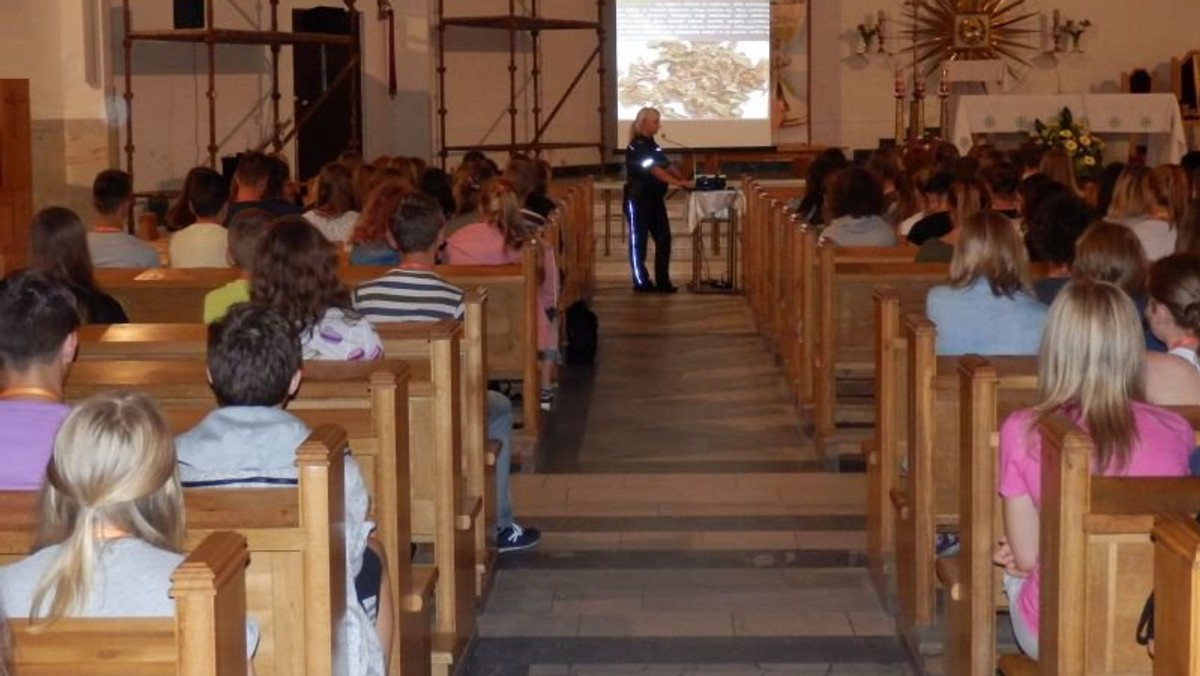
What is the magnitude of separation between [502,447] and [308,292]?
4.89 feet

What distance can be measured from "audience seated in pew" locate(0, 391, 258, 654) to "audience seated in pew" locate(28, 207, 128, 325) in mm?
2883

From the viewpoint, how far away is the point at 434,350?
5.13m

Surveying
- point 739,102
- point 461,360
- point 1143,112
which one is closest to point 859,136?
point 739,102

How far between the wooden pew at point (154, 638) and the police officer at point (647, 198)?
429 inches

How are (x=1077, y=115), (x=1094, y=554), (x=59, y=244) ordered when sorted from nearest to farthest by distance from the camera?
1. (x=1094, y=554)
2. (x=59, y=244)
3. (x=1077, y=115)

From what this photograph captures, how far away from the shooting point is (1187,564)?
2.56 m

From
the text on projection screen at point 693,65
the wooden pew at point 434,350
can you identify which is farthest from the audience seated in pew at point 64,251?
the text on projection screen at point 693,65

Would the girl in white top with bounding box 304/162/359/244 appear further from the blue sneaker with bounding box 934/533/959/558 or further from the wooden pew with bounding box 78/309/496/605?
the blue sneaker with bounding box 934/533/959/558

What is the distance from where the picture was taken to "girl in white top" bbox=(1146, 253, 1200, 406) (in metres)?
4.32

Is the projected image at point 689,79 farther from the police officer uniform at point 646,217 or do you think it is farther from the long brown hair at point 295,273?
the long brown hair at point 295,273

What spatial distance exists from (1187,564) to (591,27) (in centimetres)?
1462

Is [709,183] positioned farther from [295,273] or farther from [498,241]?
[295,273]

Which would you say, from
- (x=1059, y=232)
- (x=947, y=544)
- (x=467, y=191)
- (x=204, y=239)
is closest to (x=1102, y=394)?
(x=947, y=544)

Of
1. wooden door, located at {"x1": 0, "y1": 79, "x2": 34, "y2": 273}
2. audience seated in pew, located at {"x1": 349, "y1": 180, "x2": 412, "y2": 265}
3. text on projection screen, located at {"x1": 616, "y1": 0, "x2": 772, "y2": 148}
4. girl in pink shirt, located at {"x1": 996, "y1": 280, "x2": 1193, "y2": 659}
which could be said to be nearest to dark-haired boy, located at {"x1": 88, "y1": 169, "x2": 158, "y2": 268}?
audience seated in pew, located at {"x1": 349, "y1": 180, "x2": 412, "y2": 265}
